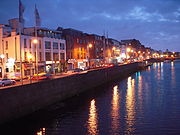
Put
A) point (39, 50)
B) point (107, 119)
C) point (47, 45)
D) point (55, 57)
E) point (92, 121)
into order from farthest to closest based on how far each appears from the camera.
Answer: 1. point (55, 57)
2. point (47, 45)
3. point (39, 50)
4. point (107, 119)
5. point (92, 121)

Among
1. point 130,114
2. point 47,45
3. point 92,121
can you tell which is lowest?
point 92,121

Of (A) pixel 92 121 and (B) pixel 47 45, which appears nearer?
(A) pixel 92 121

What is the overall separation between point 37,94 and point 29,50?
1025 inches

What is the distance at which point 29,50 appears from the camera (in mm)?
53719

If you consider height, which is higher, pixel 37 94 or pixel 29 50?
pixel 29 50

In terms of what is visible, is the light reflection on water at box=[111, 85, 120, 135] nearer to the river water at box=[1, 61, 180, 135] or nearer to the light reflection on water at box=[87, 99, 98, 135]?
the river water at box=[1, 61, 180, 135]

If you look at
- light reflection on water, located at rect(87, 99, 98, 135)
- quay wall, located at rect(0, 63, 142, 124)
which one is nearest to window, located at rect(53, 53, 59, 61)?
quay wall, located at rect(0, 63, 142, 124)

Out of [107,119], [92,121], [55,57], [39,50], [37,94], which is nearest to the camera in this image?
[92,121]

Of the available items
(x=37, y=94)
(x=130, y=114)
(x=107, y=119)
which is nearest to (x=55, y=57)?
(x=37, y=94)

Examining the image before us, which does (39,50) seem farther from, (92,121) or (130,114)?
(130,114)

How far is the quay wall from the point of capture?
24.8 m

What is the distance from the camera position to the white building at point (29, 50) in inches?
1967

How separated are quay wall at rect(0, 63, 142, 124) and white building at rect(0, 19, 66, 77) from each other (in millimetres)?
10289

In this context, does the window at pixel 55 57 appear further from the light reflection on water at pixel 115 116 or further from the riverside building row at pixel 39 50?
the light reflection on water at pixel 115 116
